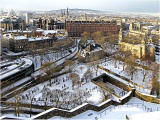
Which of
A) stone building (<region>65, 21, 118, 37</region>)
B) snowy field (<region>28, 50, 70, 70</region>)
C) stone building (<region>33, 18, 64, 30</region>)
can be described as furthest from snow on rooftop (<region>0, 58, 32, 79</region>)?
stone building (<region>33, 18, 64, 30</region>)

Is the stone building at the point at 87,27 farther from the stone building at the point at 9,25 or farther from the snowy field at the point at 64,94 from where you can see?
the snowy field at the point at 64,94

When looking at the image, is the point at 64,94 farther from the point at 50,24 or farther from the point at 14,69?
the point at 50,24

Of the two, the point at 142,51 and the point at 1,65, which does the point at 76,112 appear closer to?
the point at 1,65

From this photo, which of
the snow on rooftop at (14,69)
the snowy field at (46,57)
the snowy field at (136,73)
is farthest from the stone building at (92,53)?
the snow on rooftop at (14,69)

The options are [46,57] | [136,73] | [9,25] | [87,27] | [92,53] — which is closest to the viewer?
[136,73]

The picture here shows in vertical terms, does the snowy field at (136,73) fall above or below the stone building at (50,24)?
below

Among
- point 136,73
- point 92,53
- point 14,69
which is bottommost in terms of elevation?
point 136,73

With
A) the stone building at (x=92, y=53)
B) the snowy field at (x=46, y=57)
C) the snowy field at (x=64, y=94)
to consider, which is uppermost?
the stone building at (x=92, y=53)

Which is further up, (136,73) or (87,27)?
(87,27)

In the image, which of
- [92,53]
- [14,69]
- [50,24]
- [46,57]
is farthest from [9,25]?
[14,69]

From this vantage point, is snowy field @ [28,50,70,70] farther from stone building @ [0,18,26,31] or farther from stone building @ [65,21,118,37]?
stone building @ [0,18,26,31]

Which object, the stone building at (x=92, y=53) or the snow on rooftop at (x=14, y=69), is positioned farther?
the stone building at (x=92, y=53)
